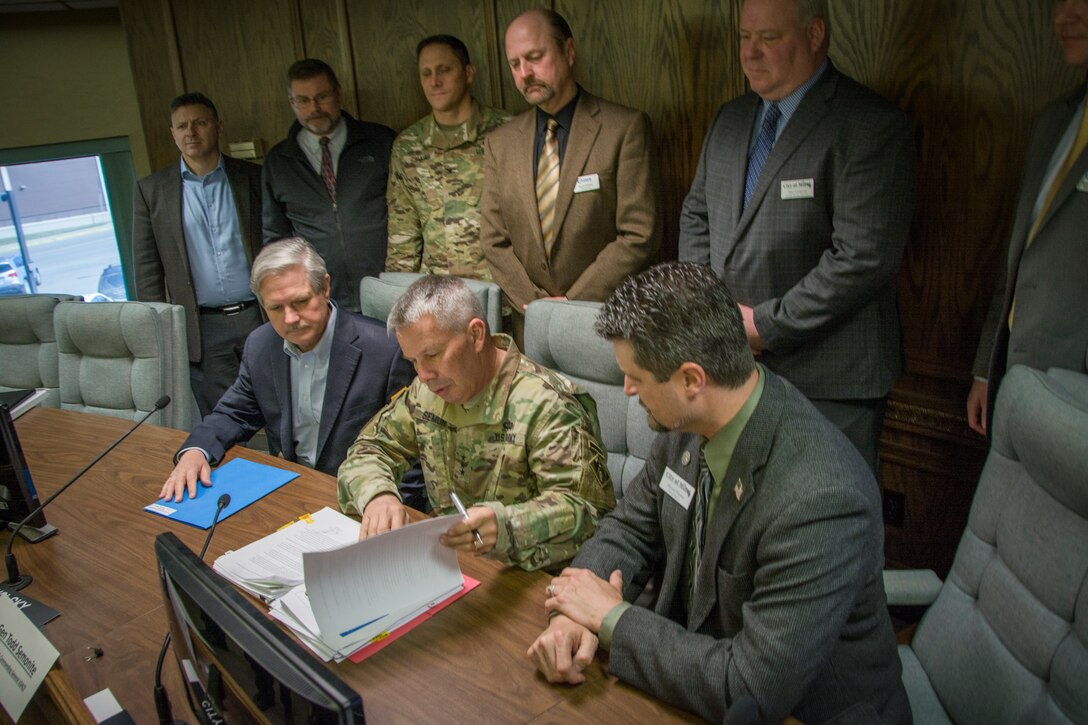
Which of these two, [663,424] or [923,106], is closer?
[663,424]

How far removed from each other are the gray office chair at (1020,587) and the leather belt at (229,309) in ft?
10.1

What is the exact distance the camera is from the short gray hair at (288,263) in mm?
2217

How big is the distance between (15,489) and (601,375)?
4.39ft

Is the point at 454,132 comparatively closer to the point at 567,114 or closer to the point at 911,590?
the point at 567,114

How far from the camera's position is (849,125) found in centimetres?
202

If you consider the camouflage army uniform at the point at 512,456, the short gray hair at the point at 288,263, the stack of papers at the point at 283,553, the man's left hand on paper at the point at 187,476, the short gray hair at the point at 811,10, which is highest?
the short gray hair at the point at 811,10

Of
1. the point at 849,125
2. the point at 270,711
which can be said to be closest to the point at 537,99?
the point at 849,125

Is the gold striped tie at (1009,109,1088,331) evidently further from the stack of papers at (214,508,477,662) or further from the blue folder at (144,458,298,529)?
the blue folder at (144,458,298,529)

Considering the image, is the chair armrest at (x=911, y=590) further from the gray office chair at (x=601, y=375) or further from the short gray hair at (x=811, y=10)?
the short gray hair at (x=811, y=10)

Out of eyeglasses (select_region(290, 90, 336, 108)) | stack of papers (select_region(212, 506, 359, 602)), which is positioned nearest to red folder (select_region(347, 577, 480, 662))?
stack of papers (select_region(212, 506, 359, 602))

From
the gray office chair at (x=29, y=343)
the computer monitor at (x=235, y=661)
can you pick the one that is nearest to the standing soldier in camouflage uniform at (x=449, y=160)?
the gray office chair at (x=29, y=343)

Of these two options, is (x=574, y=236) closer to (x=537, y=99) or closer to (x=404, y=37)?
(x=537, y=99)

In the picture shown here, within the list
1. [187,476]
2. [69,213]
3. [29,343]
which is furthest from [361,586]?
[69,213]

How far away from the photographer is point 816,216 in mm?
2076
